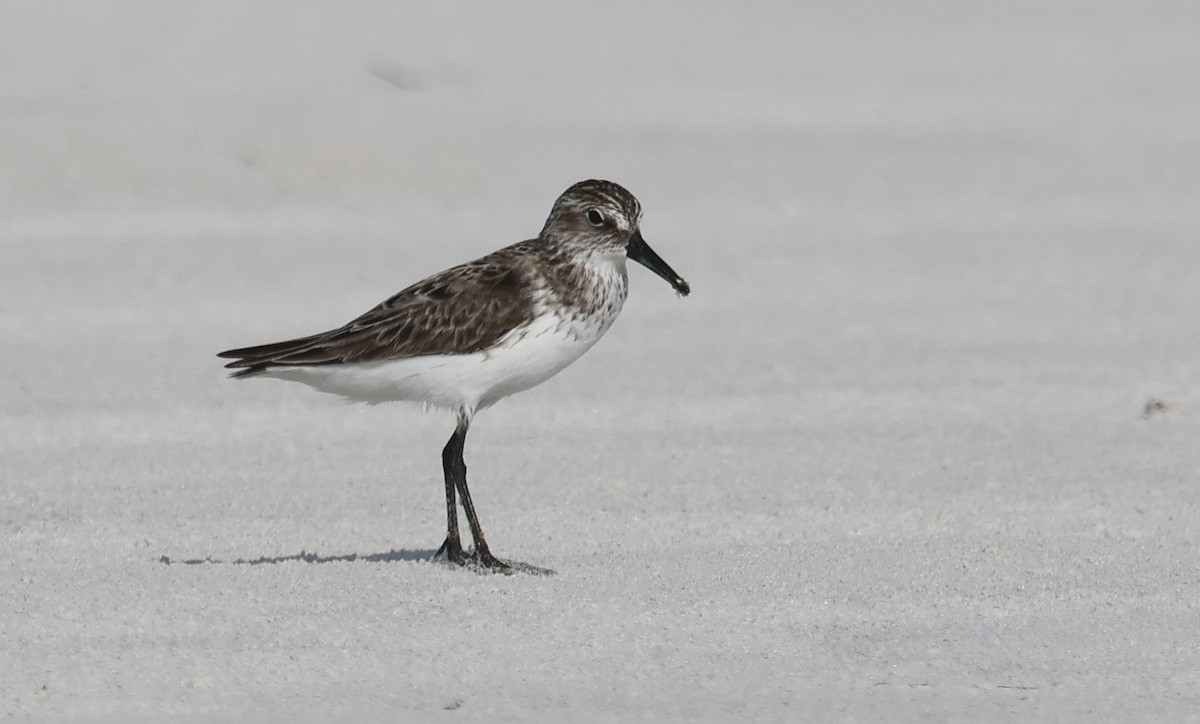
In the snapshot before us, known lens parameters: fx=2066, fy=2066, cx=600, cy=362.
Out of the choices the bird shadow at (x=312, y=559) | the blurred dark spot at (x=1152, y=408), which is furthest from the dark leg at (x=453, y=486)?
the blurred dark spot at (x=1152, y=408)

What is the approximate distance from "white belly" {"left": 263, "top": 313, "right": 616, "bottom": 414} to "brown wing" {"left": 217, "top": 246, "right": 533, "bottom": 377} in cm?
3

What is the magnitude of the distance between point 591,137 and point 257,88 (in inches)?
90.5

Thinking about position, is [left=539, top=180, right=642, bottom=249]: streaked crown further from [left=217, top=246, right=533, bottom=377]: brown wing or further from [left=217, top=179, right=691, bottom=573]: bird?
[left=217, top=246, right=533, bottom=377]: brown wing

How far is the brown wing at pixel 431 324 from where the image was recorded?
6.24 metres

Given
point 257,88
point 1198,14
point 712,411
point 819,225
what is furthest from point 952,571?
point 1198,14

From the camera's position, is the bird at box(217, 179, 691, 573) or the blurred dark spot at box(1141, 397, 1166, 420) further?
the blurred dark spot at box(1141, 397, 1166, 420)

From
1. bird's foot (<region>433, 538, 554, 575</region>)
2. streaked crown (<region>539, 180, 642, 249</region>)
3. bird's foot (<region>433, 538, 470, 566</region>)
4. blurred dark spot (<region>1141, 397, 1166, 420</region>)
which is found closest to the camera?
bird's foot (<region>433, 538, 554, 575</region>)

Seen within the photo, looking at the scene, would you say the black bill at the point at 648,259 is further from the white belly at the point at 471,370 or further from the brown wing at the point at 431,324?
the brown wing at the point at 431,324

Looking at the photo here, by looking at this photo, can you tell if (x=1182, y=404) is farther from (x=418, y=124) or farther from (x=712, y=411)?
(x=418, y=124)

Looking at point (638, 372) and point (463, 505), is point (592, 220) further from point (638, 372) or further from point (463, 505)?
point (638, 372)

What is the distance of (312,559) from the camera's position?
6.42m

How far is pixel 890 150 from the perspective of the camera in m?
13.1

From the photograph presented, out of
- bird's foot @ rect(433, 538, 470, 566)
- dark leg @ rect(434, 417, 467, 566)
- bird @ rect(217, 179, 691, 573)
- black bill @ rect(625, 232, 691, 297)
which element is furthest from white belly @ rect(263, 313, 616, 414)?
bird's foot @ rect(433, 538, 470, 566)

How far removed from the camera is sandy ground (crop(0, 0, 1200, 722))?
17.6ft
